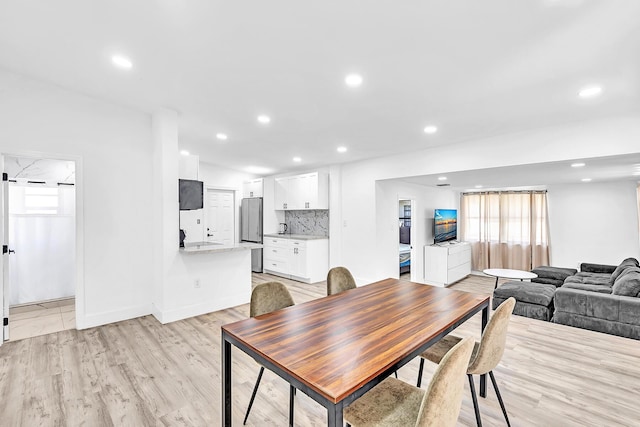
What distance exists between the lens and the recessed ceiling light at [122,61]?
249cm

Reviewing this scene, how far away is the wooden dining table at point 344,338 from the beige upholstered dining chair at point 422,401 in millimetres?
191

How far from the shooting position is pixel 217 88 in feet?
9.43

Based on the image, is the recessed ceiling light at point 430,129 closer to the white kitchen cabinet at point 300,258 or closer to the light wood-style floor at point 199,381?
the light wood-style floor at point 199,381


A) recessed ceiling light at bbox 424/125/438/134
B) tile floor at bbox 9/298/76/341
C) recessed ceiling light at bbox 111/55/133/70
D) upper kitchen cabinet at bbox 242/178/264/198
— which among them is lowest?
tile floor at bbox 9/298/76/341

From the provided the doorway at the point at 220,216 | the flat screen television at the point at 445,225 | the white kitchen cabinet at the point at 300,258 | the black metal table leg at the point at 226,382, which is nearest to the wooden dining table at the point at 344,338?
the black metal table leg at the point at 226,382

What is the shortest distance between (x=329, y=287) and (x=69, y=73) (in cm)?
332

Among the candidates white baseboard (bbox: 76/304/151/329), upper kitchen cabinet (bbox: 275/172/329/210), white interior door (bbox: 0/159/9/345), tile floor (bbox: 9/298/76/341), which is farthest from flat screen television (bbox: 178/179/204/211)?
upper kitchen cabinet (bbox: 275/172/329/210)

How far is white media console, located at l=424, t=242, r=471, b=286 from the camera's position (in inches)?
229

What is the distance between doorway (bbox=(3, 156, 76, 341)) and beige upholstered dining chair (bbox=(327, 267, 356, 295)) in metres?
3.63

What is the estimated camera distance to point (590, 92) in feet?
8.32

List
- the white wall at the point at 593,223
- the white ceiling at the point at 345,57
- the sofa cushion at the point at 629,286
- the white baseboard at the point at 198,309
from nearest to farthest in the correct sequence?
the white ceiling at the point at 345,57
the sofa cushion at the point at 629,286
the white baseboard at the point at 198,309
the white wall at the point at 593,223

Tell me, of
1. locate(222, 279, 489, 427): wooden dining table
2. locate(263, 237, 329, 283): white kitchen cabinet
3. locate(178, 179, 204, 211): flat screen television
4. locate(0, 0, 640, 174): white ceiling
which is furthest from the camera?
locate(263, 237, 329, 283): white kitchen cabinet

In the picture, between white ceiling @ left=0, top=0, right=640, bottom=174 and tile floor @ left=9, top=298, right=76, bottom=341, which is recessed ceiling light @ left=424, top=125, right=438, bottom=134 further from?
tile floor @ left=9, top=298, right=76, bottom=341

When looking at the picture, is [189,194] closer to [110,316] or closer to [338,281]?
[110,316]
